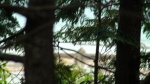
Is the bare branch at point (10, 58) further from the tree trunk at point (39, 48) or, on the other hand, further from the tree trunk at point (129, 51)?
the tree trunk at point (129, 51)

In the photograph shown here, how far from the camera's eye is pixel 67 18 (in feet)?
9.23

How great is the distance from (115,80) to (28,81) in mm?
1634

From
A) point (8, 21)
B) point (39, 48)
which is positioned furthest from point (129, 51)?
point (39, 48)

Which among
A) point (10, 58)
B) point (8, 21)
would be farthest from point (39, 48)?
point (8, 21)

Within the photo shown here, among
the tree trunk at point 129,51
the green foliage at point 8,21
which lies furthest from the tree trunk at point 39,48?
the tree trunk at point 129,51

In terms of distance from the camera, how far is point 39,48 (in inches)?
57.9

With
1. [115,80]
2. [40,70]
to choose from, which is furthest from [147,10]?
[40,70]

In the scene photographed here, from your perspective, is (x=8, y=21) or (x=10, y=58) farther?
(x=8, y=21)

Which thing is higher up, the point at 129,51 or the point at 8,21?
the point at 8,21

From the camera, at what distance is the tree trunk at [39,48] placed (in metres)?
1.47

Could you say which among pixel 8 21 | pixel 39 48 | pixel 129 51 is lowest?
pixel 129 51

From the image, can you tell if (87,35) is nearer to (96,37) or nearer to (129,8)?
(96,37)

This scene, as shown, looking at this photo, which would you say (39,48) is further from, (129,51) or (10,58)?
(129,51)

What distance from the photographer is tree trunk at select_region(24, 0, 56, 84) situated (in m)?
1.47
